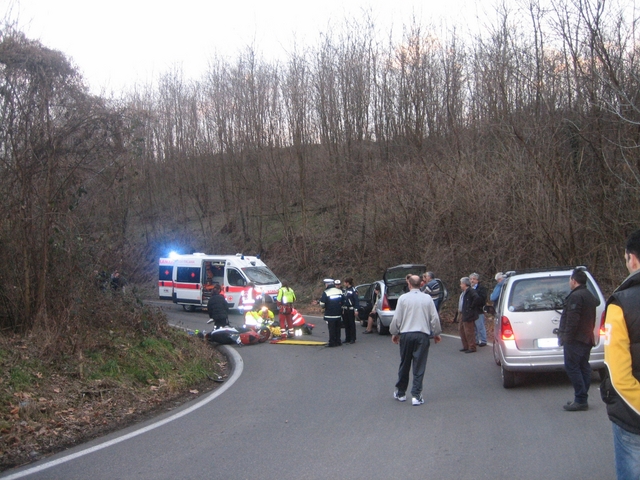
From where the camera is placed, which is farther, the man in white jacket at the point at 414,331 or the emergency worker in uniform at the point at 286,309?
the emergency worker in uniform at the point at 286,309

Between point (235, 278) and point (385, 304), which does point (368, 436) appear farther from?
point (235, 278)

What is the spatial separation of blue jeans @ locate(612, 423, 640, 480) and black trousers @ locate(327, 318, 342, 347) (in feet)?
39.9

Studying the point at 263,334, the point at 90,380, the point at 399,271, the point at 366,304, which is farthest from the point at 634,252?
the point at 366,304

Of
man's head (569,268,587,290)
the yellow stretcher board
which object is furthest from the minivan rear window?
the yellow stretcher board

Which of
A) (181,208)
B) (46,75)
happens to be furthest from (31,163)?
(181,208)

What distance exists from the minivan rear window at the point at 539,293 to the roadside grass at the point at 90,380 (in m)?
5.38

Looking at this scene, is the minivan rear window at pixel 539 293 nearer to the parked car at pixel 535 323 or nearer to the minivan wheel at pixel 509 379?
the parked car at pixel 535 323

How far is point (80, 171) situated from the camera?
11.5 meters

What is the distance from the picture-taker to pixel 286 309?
18.1 metres

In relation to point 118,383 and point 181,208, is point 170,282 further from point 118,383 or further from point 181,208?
point 118,383

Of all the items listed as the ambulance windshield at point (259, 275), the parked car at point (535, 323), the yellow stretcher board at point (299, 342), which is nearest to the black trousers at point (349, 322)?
the yellow stretcher board at point (299, 342)

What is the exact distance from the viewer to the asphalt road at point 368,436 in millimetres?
5848

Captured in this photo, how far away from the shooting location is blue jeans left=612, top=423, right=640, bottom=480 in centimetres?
351

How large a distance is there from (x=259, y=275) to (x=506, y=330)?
17205 mm
